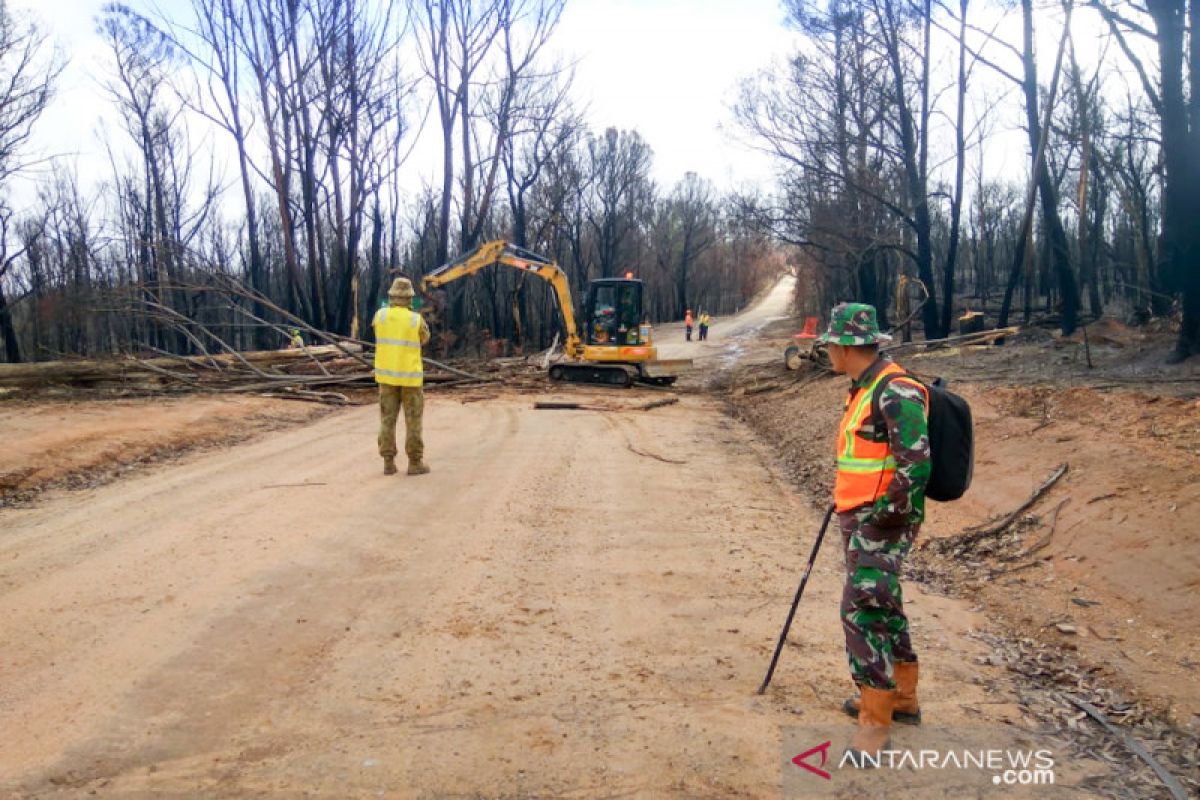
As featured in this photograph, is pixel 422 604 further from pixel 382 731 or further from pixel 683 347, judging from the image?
pixel 683 347

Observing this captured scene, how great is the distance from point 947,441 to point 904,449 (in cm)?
24

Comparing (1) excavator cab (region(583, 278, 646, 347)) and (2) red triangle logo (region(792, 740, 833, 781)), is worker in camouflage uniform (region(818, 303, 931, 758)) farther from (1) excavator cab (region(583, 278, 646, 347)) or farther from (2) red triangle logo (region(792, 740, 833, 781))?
(1) excavator cab (region(583, 278, 646, 347))

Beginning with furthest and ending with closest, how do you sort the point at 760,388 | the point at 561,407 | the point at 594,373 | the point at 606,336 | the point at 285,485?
the point at 594,373
the point at 606,336
the point at 760,388
the point at 561,407
the point at 285,485

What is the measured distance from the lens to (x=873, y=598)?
3.88 meters

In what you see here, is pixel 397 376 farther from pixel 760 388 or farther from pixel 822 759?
pixel 760 388

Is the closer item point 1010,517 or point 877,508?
point 877,508

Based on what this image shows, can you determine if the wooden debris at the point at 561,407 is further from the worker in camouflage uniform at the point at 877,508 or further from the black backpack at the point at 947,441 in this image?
the black backpack at the point at 947,441

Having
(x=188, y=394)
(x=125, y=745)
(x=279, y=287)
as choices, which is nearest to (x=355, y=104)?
→ (x=188, y=394)

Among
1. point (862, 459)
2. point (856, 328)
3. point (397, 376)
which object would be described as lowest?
point (862, 459)

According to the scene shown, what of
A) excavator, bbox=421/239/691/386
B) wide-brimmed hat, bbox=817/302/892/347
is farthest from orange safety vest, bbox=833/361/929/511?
excavator, bbox=421/239/691/386

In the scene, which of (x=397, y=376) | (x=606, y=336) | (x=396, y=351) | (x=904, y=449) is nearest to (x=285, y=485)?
(x=397, y=376)

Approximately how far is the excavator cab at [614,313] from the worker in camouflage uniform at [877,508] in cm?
1828

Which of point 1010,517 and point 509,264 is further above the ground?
point 509,264

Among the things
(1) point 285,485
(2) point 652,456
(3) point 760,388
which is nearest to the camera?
(1) point 285,485
